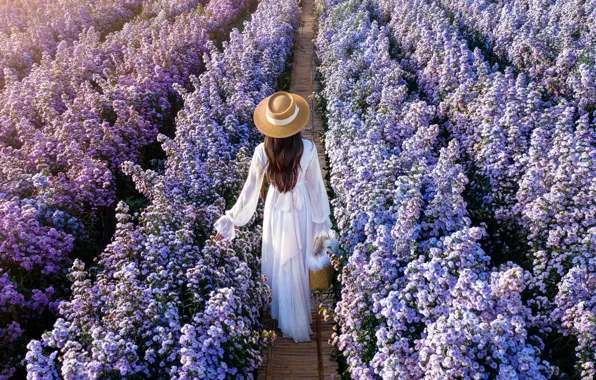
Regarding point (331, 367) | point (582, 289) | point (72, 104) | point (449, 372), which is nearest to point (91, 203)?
→ point (72, 104)

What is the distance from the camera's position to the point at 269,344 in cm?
428

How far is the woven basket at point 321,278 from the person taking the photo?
4031mm

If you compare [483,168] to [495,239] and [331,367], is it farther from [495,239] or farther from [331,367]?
[331,367]

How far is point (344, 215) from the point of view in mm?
4379

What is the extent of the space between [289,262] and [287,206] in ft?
1.55

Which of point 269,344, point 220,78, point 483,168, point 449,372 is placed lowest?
point 269,344

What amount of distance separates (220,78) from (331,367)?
187 inches

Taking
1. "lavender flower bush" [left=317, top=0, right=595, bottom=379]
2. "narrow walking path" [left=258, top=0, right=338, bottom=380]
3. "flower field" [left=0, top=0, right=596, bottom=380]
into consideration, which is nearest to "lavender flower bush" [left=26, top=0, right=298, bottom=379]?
"flower field" [left=0, top=0, right=596, bottom=380]

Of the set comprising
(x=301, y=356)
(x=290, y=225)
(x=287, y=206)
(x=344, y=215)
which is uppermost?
(x=287, y=206)

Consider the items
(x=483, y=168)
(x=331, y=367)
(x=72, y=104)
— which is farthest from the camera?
(x=72, y=104)

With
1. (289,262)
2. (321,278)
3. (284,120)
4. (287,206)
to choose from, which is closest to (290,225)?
(287,206)

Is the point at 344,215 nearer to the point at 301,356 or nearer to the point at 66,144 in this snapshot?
the point at 301,356

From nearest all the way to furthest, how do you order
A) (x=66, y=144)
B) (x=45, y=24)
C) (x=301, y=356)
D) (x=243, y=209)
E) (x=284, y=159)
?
(x=284, y=159)
(x=243, y=209)
(x=301, y=356)
(x=66, y=144)
(x=45, y=24)

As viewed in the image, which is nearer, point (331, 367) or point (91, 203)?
point (331, 367)
